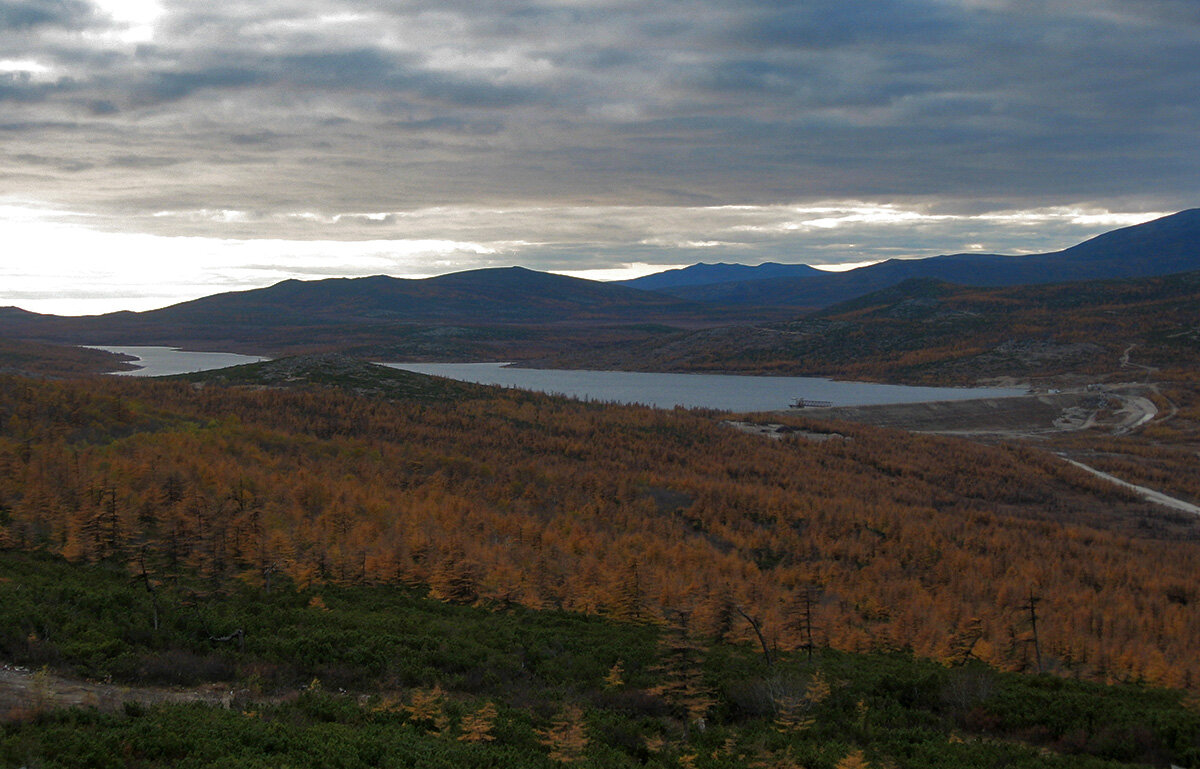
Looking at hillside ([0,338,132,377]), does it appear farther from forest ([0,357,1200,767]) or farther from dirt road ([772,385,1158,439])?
dirt road ([772,385,1158,439])

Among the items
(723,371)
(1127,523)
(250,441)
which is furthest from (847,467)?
(723,371)

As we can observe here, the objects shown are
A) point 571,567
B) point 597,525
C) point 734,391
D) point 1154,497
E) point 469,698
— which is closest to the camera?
point 469,698

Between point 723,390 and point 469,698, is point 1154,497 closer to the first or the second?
point 469,698

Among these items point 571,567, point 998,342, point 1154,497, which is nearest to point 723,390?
point 998,342

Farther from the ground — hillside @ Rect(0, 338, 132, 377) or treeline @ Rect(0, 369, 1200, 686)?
hillside @ Rect(0, 338, 132, 377)

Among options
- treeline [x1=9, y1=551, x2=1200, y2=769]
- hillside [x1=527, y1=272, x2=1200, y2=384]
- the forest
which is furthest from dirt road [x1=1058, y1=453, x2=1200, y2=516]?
hillside [x1=527, y1=272, x2=1200, y2=384]
